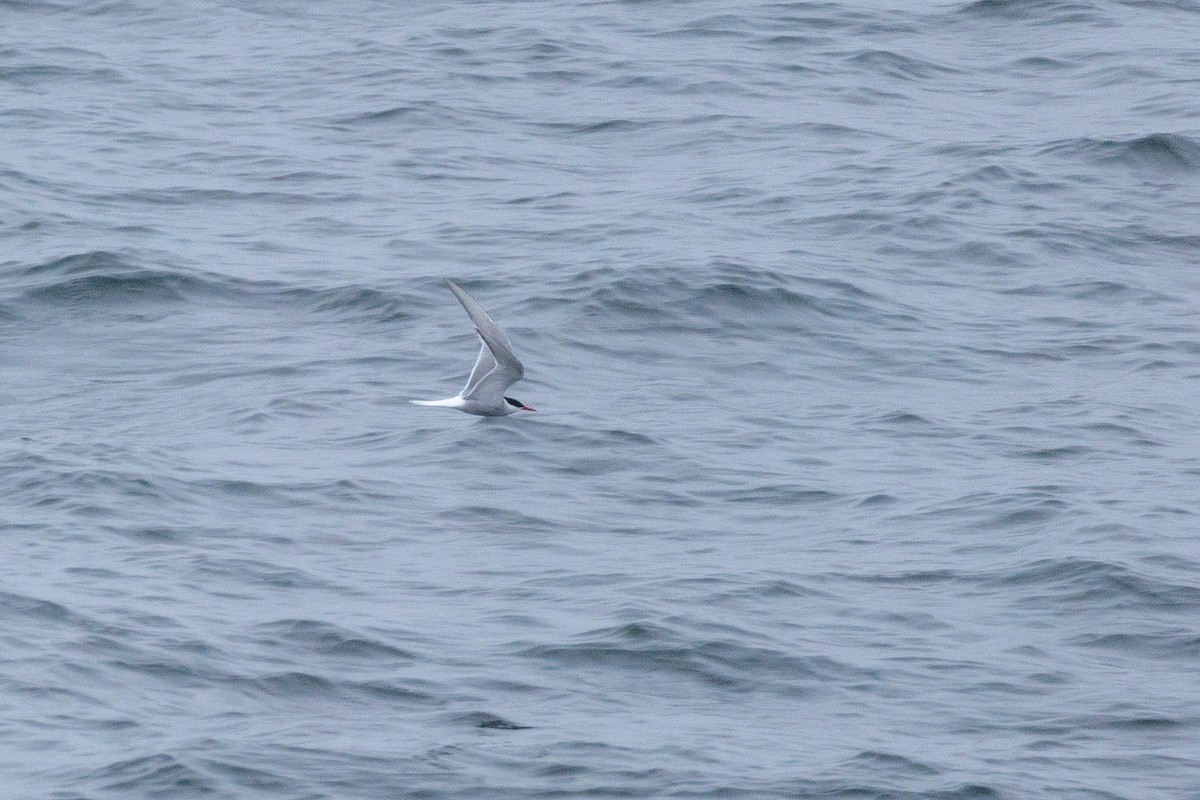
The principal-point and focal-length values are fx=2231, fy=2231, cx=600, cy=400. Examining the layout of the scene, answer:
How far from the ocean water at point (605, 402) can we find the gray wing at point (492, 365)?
0.68m

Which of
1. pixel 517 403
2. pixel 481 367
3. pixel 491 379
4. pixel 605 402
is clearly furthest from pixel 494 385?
pixel 605 402

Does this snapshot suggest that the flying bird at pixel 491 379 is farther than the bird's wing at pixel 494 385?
No

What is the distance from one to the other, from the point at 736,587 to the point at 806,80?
36.3 ft

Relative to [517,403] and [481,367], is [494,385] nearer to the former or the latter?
[481,367]

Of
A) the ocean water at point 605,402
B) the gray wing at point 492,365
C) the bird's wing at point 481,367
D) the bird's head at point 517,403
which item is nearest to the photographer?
the ocean water at point 605,402

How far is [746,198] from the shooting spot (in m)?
20.5

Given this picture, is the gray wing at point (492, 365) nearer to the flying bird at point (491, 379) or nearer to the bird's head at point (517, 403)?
the flying bird at point (491, 379)

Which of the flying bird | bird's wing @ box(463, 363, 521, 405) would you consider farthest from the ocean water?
bird's wing @ box(463, 363, 521, 405)

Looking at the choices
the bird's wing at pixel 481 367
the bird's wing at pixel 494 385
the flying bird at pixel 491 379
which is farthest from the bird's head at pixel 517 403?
the bird's wing at pixel 481 367

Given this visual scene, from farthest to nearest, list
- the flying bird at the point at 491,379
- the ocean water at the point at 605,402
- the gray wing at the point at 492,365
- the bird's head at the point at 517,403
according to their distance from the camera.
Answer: the bird's head at the point at 517,403 → the flying bird at the point at 491,379 → the gray wing at the point at 492,365 → the ocean water at the point at 605,402

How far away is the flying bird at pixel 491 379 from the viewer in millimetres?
13938

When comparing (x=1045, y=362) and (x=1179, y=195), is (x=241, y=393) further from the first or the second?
(x=1179, y=195)

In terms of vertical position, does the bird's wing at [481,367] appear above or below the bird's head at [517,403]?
above

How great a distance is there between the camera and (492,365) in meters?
14.7
